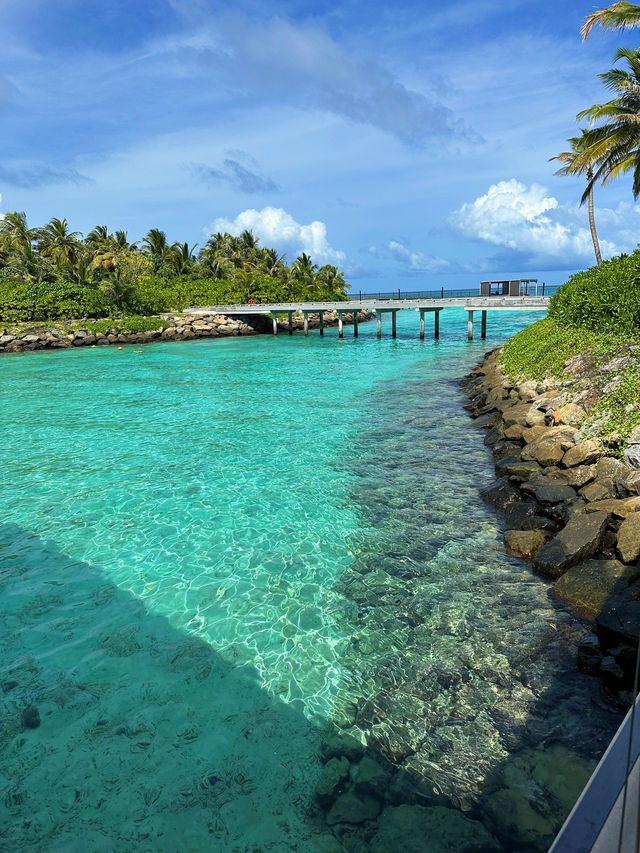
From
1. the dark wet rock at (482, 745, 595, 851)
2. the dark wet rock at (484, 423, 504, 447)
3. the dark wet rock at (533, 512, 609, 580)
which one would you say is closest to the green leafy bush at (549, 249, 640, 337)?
the dark wet rock at (484, 423, 504, 447)

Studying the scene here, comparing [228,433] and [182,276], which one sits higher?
[182,276]

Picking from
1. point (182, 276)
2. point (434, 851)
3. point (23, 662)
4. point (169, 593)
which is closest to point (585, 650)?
point (434, 851)

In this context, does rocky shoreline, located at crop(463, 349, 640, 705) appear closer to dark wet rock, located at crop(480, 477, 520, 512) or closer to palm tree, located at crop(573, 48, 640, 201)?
dark wet rock, located at crop(480, 477, 520, 512)

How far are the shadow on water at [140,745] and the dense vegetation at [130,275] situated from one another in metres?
51.6

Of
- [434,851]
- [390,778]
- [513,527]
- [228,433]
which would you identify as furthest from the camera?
[228,433]

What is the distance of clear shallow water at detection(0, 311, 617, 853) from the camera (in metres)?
4.43

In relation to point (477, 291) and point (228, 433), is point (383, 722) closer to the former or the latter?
point (228, 433)

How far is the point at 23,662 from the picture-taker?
6246mm

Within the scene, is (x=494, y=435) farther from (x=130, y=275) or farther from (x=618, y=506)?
(x=130, y=275)

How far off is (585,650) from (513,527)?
3.45m

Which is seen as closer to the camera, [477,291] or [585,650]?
[585,650]

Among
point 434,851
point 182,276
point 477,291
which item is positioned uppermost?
point 182,276

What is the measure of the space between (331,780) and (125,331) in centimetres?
5151

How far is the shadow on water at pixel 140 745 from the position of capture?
4215 millimetres
